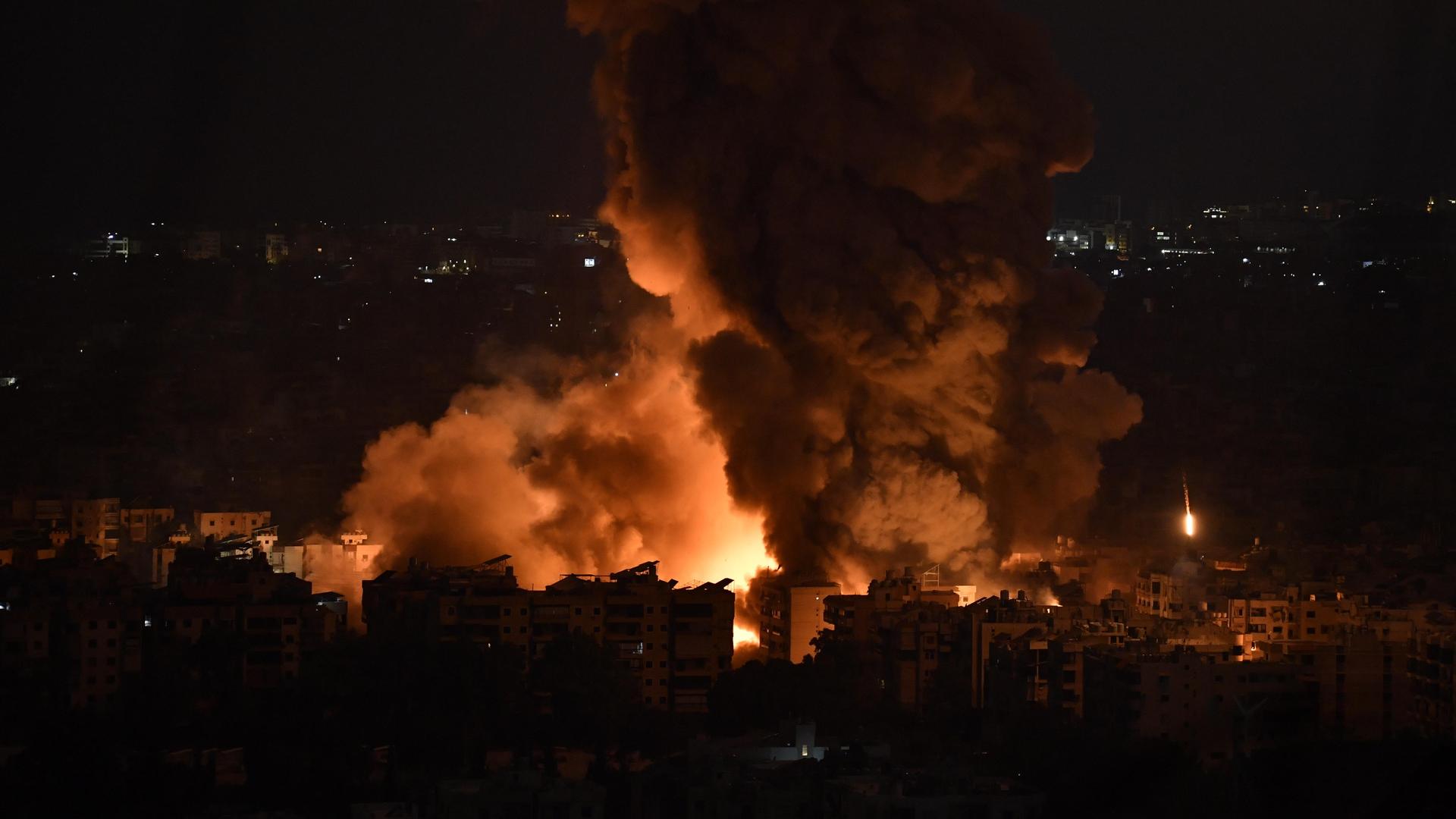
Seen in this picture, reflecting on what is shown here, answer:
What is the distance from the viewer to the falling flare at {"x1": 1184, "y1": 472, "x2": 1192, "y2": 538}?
34.1 metres

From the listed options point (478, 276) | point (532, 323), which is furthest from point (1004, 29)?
point (478, 276)

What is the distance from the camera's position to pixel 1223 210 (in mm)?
50000

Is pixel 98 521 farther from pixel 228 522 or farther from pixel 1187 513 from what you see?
pixel 1187 513

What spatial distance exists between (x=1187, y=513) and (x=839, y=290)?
9.65 metres

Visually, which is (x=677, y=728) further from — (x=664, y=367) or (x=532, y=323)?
(x=532, y=323)

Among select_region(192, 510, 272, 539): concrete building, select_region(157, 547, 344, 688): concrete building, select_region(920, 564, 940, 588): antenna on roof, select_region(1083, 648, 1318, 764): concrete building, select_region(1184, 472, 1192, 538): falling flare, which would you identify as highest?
select_region(1184, 472, 1192, 538): falling flare

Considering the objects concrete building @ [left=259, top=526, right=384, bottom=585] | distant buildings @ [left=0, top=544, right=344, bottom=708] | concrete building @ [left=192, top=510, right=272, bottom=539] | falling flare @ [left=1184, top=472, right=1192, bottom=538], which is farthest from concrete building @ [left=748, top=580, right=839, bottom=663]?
concrete building @ [left=192, top=510, right=272, bottom=539]

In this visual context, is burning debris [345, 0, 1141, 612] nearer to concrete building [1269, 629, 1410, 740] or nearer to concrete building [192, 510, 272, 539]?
concrete building [1269, 629, 1410, 740]

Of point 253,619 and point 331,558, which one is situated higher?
point 331,558

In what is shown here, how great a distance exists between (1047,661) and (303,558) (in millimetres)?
9973

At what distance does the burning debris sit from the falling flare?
5.06 m

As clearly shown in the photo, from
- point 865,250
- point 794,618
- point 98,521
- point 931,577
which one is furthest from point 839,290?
point 98,521

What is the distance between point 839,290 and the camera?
27.0m

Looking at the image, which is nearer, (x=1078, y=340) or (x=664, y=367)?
(x=1078, y=340)
